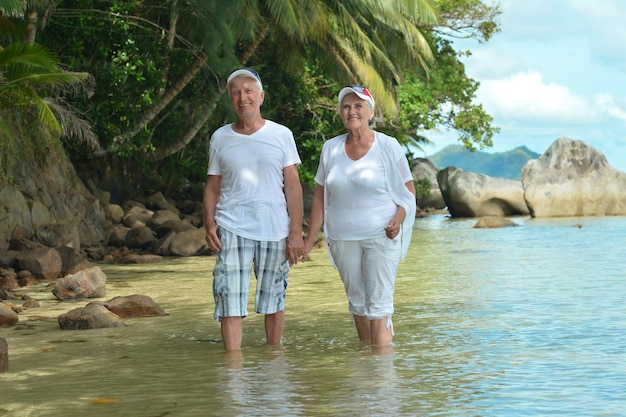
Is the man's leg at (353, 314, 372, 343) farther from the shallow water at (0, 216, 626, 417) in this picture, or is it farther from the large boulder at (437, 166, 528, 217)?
the large boulder at (437, 166, 528, 217)

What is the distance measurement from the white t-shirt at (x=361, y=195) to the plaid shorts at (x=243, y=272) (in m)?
0.42

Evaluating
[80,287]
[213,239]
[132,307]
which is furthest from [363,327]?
[80,287]

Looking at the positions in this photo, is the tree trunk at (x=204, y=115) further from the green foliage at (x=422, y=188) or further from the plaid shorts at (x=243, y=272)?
the green foliage at (x=422, y=188)

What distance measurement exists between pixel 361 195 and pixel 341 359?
3.58 feet

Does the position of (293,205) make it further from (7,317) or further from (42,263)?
(42,263)

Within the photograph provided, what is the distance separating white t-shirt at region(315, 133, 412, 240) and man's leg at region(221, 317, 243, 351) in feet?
2.85

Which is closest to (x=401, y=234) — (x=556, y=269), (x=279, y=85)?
(x=556, y=269)

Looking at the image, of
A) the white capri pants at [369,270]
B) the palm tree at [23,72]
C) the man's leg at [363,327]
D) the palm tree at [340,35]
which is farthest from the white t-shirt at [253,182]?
the palm tree at [340,35]

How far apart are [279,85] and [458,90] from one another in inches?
438

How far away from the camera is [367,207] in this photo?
21.6 ft

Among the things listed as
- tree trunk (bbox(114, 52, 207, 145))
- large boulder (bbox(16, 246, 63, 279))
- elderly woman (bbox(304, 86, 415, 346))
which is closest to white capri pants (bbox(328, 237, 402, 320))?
elderly woman (bbox(304, 86, 415, 346))

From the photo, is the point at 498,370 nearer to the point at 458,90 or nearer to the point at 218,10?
the point at 218,10

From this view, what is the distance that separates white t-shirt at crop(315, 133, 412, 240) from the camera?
259 inches

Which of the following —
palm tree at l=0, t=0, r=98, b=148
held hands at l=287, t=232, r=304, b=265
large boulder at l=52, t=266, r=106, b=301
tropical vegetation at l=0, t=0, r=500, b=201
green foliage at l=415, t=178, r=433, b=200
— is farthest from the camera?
green foliage at l=415, t=178, r=433, b=200
